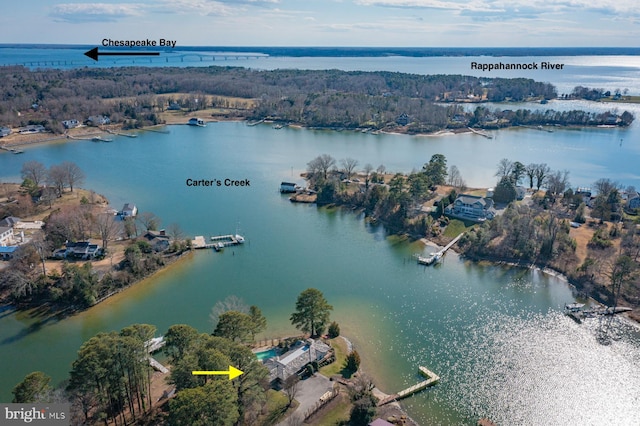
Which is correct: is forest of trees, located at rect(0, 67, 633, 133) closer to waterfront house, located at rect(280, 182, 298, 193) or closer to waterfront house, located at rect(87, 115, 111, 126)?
waterfront house, located at rect(87, 115, 111, 126)

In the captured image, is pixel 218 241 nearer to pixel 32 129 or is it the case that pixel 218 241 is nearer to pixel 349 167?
pixel 349 167

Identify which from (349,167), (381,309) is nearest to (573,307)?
(381,309)

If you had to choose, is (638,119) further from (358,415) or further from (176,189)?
(358,415)

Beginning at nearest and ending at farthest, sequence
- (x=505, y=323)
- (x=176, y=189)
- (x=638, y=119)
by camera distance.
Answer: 1. (x=505, y=323)
2. (x=176, y=189)
3. (x=638, y=119)

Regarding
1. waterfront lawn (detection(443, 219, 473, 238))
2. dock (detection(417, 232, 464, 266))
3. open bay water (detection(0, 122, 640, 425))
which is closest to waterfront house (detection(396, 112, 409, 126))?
open bay water (detection(0, 122, 640, 425))

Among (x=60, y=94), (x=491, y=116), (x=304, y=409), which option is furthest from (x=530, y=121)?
(x=60, y=94)

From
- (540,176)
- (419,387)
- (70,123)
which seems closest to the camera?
(419,387)
